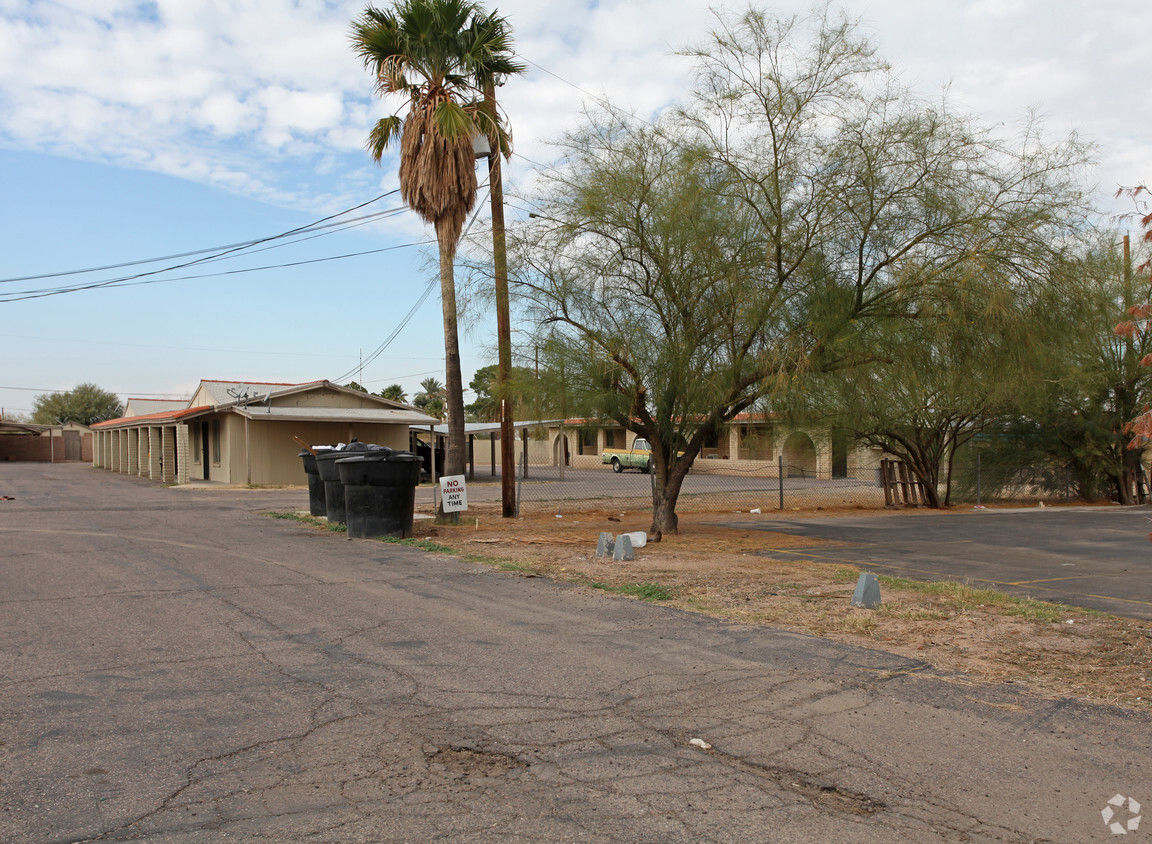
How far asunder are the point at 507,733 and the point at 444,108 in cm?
1420

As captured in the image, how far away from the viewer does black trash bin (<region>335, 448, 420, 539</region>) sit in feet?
49.7

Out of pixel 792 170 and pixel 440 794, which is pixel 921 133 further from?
pixel 440 794

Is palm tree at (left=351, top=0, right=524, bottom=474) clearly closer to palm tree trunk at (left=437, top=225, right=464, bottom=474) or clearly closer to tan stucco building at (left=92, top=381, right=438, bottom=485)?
palm tree trunk at (left=437, top=225, right=464, bottom=474)

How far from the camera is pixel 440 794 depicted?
4.21 metres

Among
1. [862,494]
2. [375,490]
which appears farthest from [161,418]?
[862,494]

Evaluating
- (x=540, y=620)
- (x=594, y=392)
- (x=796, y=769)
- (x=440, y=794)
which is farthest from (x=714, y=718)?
(x=594, y=392)

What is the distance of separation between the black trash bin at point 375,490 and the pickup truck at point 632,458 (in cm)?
2948

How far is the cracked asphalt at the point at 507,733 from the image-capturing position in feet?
13.0

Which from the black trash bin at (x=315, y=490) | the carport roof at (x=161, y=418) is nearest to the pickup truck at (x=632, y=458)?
the carport roof at (x=161, y=418)

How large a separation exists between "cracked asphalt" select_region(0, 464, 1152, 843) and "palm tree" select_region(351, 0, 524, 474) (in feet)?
31.9

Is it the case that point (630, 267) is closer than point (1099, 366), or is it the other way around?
point (630, 267)

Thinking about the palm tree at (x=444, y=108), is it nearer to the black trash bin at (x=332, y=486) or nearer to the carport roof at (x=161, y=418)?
the black trash bin at (x=332, y=486)

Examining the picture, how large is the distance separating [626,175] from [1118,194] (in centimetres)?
915

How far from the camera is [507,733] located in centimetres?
509
